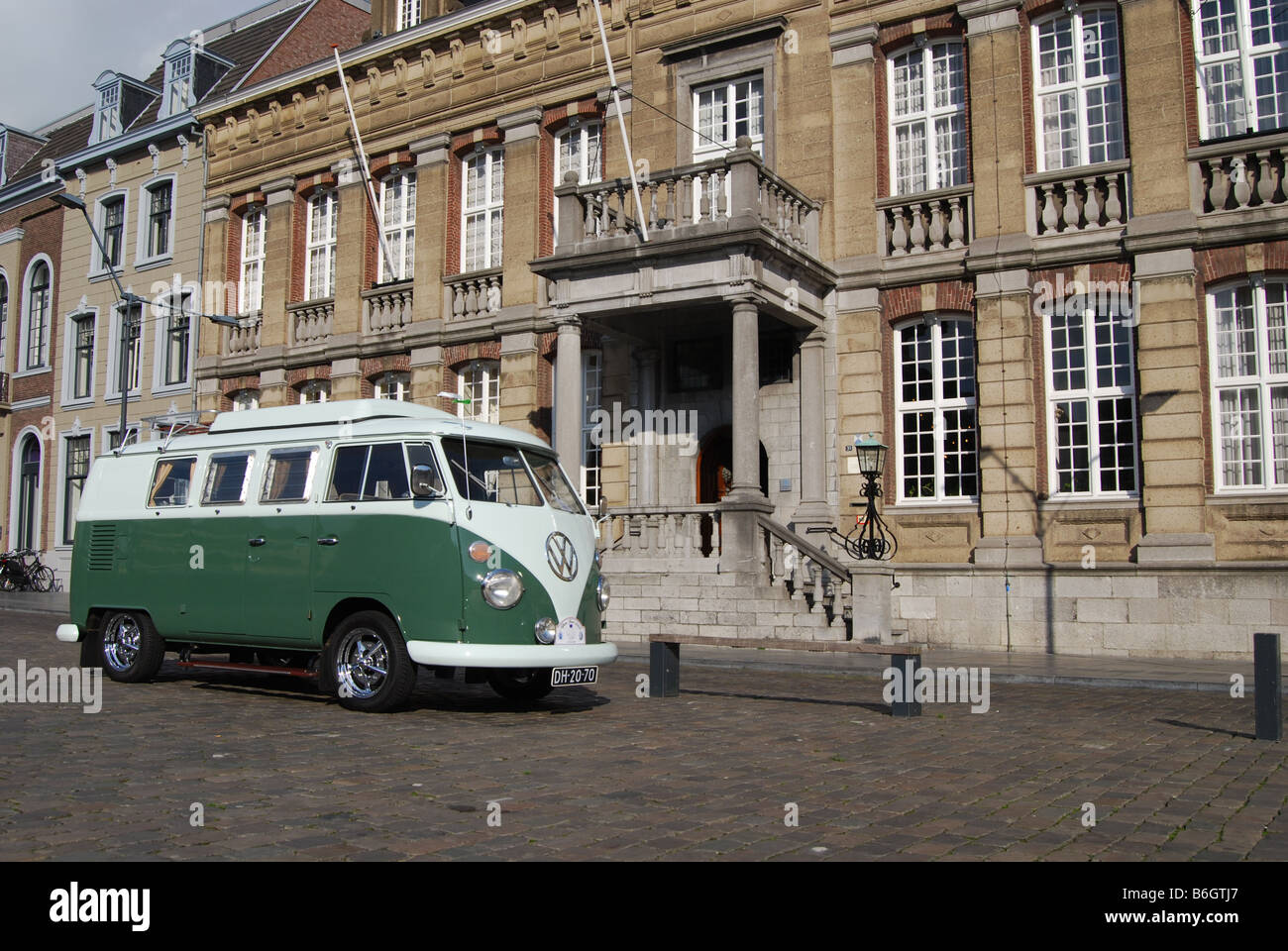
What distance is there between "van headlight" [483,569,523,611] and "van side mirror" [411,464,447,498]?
2.76 ft

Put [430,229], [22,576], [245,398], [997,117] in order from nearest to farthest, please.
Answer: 1. [997,117]
2. [430,229]
3. [245,398]
4. [22,576]

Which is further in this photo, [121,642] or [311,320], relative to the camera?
[311,320]

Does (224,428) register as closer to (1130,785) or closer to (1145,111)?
(1130,785)

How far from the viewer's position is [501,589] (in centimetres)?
927

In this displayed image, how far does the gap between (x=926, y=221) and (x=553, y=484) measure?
1049cm

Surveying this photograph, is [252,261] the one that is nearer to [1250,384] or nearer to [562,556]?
[562,556]

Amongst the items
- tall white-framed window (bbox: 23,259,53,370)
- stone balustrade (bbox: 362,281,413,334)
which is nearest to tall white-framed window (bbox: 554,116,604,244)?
stone balustrade (bbox: 362,281,413,334)

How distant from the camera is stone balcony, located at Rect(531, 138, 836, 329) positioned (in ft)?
55.3

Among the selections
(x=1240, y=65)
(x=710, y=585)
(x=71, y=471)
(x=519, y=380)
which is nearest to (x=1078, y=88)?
(x=1240, y=65)

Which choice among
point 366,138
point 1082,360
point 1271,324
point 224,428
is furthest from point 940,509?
point 366,138

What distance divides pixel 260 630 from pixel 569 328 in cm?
926

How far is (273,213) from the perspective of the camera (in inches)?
1076

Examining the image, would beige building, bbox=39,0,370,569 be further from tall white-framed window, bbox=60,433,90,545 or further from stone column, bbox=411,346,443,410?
stone column, bbox=411,346,443,410

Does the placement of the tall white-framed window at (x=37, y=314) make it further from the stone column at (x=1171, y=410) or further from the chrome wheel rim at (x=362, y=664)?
the stone column at (x=1171, y=410)
